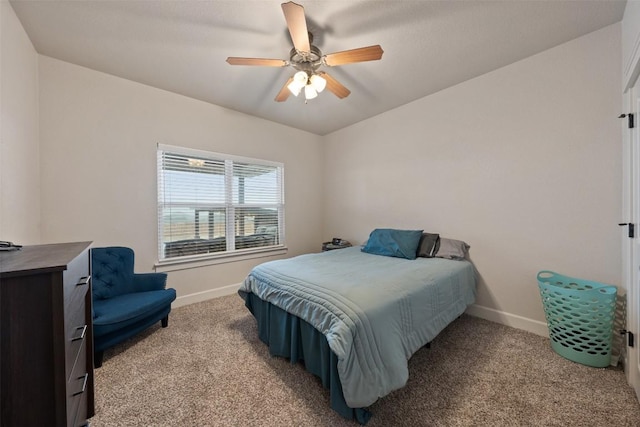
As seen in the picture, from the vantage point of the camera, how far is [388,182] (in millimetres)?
3490

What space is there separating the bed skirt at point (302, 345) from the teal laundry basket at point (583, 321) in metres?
1.73

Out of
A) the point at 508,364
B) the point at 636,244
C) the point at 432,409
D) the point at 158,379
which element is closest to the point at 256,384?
the point at 158,379

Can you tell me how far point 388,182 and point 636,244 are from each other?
7.52 feet

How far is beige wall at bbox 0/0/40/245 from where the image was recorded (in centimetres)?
164

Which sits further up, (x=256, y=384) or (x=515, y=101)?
(x=515, y=101)

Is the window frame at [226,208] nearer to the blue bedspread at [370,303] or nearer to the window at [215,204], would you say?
the window at [215,204]

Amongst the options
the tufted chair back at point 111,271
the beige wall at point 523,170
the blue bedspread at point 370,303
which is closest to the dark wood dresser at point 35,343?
the blue bedspread at point 370,303

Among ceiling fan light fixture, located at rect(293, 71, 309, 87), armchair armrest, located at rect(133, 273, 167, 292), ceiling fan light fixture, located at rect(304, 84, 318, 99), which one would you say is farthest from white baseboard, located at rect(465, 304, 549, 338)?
armchair armrest, located at rect(133, 273, 167, 292)

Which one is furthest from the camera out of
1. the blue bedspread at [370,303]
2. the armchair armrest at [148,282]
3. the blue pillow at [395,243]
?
the blue pillow at [395,243]

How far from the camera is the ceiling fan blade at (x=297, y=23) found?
4.64ft

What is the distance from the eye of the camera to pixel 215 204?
328 centimetres

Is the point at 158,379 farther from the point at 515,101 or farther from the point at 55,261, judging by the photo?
the point at 515,101

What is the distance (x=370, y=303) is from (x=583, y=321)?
5.63 feet

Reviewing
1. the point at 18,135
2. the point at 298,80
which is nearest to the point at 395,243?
the point at 298,80
